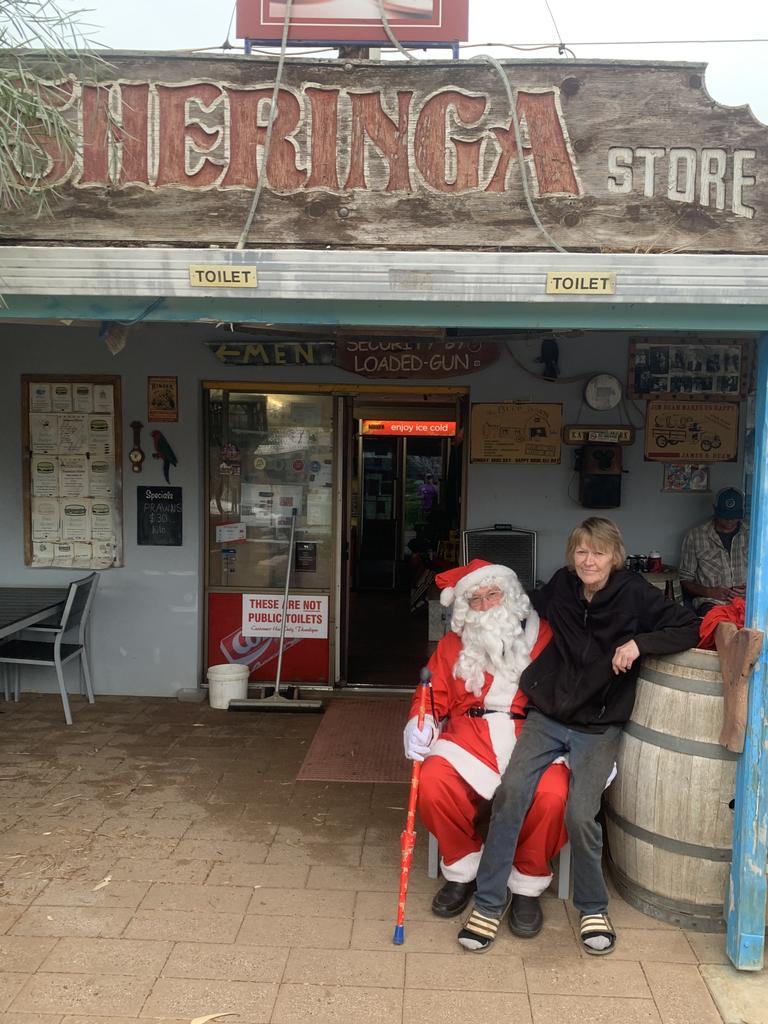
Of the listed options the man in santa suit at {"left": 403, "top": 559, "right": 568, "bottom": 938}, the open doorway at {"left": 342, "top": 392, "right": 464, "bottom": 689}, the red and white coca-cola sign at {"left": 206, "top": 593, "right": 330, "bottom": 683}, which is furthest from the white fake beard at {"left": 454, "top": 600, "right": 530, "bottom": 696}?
the open doorway at {"left": 342, "top": 392, "right": 464, "bottom": 689}

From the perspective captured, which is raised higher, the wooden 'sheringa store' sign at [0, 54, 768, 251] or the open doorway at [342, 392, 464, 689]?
the wooden 'sheringa store' sign at [0, 54, 768, 251]

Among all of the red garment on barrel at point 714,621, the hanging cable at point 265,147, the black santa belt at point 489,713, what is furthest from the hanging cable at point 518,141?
the black santa belt at point 489,713

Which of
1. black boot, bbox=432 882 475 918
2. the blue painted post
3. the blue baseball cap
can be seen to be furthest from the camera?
the blue baseball cap

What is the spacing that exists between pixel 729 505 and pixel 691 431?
65 centimetres

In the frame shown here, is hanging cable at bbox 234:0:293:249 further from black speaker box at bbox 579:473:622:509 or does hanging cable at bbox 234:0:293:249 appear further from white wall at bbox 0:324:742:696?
black speaker box at bbox 579:473:622:509

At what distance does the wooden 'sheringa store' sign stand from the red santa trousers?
2158 mm

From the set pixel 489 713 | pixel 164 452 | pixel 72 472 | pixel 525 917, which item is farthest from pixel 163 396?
pixel 525 917

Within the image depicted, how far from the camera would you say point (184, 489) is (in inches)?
247

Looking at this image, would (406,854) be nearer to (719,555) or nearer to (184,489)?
(719,555)

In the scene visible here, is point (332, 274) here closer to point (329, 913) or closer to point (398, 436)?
point (329, 913)

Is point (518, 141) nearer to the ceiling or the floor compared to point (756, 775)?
nearer to the ceiling

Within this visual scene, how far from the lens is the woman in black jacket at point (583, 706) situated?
3416 millimetres

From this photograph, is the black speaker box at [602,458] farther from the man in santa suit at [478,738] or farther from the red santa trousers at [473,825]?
the red santa trousers at [473,825]

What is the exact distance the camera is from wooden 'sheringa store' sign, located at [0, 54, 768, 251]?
3.19 m
